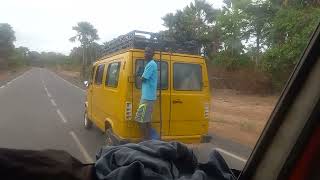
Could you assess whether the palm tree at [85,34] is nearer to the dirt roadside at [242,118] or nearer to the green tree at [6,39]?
the green tree at [6,39]

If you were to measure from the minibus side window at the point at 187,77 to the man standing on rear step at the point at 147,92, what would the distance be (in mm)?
676

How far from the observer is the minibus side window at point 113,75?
8.05m

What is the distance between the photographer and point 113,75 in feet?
27.7

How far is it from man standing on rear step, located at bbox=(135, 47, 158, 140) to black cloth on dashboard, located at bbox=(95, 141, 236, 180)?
484cm

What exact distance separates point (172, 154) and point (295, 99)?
743 mm

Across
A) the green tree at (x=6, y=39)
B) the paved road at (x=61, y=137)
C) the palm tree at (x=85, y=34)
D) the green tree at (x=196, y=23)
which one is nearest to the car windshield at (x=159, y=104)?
the paved road at (x=61, y=137)

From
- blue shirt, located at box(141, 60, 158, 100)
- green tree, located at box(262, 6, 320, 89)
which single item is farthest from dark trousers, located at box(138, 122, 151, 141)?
green tree, located at box(262, 6, 320, 89)

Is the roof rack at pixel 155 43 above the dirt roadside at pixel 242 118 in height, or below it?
above

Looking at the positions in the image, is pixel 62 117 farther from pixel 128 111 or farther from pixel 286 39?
pixel 286 39

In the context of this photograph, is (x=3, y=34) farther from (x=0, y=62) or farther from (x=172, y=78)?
(x=172, y=78)

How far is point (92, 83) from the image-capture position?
35.8 ft

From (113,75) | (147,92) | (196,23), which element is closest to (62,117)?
(113,75)

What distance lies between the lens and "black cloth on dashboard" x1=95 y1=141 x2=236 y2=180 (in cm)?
192

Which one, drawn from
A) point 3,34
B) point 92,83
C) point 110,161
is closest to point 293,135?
point 110,161
